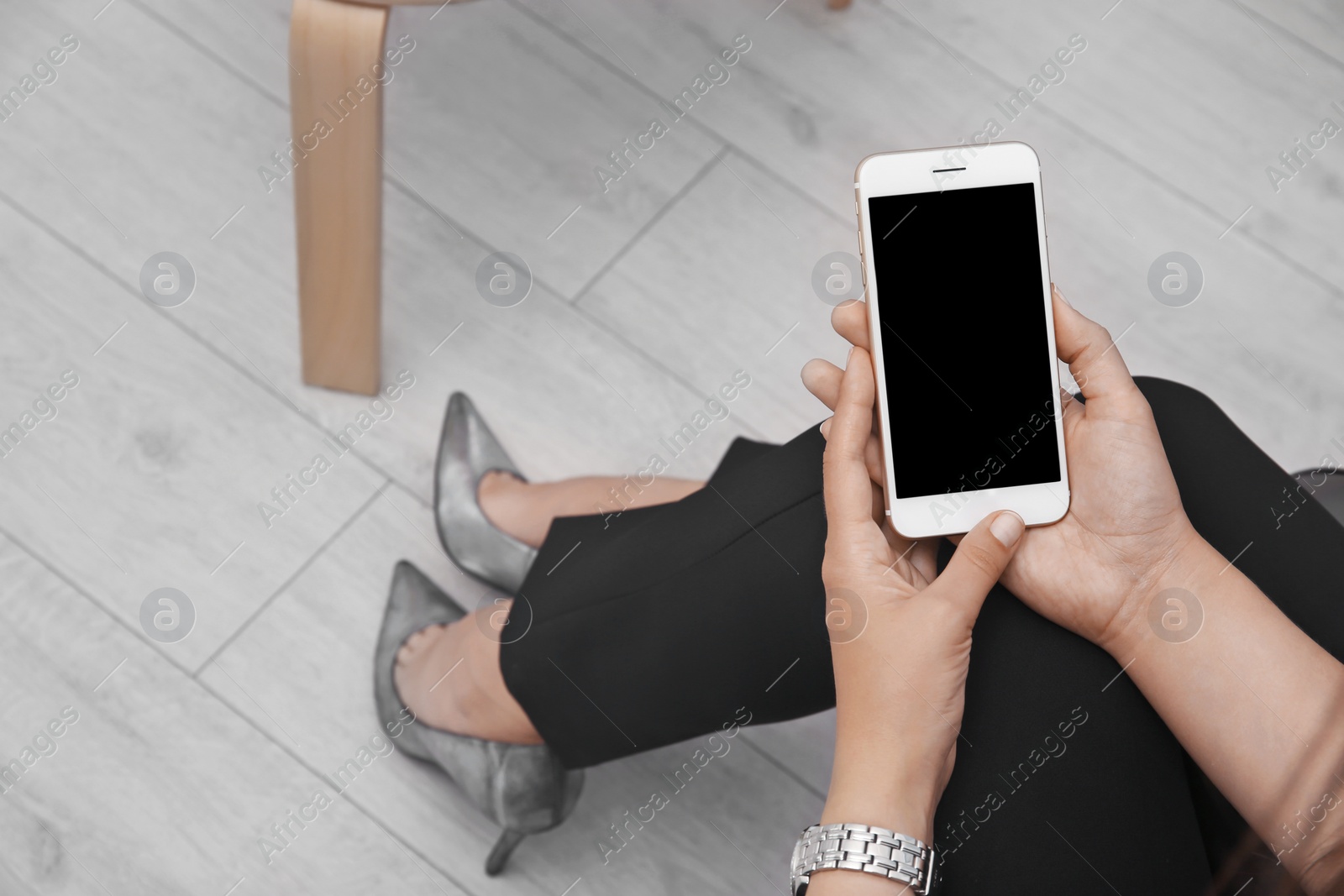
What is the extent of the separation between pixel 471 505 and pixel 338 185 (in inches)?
12.7

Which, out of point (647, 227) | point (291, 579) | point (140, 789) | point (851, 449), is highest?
point (851, 449)

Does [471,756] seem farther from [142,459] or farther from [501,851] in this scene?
[142,459]

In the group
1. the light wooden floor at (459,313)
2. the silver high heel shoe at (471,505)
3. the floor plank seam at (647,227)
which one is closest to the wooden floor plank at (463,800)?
the light wooden floor at (459,313)

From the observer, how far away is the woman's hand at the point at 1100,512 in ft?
2.06

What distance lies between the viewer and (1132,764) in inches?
23.6

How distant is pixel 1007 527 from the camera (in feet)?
2.05

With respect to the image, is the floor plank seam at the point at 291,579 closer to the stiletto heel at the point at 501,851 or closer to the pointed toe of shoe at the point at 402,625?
the pointed toe of shoe at the point at 402,625

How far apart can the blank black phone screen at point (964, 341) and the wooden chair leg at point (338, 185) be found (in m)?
0.41

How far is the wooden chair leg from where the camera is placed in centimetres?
76

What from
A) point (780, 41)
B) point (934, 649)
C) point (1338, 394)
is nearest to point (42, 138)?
point (780, 41)

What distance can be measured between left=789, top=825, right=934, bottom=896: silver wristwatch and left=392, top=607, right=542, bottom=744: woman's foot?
0.32 m

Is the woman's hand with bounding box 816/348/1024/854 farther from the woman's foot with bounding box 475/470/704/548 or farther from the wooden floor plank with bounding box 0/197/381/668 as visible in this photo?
Answer: the wooden floor plank with bounding box 0/197/381/668

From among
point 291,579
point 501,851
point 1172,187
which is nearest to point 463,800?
point 501,851

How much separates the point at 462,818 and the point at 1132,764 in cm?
61
